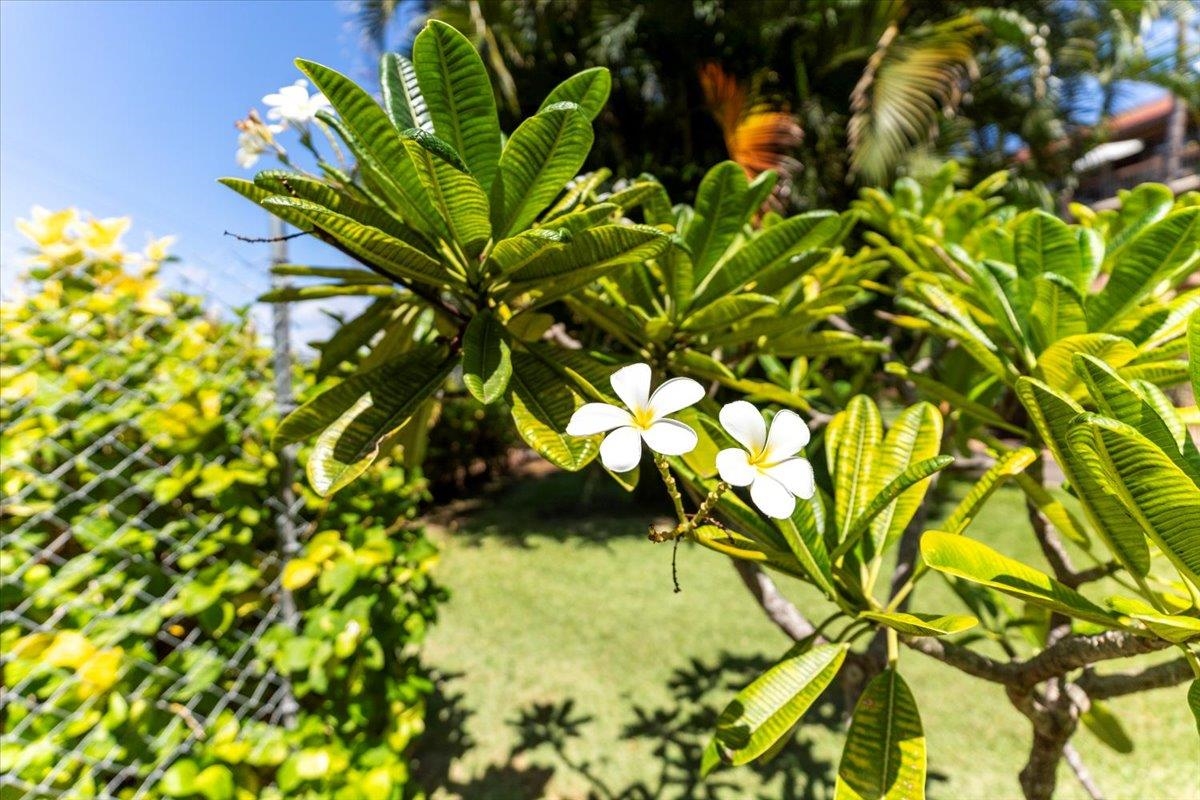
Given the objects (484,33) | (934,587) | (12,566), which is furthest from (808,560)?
(484,33)

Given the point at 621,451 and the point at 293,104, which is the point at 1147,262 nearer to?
the point at 621,451

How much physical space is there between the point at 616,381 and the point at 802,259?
0.50m

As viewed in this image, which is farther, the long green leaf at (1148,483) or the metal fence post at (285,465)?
the metal fence post at (285,465)

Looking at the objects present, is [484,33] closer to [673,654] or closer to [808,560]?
[673,654]

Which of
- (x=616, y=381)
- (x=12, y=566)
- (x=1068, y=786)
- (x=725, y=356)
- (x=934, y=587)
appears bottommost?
(x=934, y=587)

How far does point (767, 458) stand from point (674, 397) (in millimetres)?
92

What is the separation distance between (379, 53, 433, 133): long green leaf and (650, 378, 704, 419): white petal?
42 centimetres

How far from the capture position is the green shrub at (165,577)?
1.30 metres

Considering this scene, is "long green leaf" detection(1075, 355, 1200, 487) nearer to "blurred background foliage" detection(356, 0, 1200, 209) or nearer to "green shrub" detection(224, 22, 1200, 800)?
"green shrub" detection(224, 22, 1200, 800)

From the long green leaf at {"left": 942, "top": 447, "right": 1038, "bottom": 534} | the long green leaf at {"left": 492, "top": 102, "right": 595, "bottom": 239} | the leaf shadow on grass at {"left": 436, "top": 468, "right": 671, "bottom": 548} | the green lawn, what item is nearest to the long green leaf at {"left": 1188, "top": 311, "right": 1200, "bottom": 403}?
the long green leaf at {"left": 942, "top": 447, "right": 1038, "bottom": 534}

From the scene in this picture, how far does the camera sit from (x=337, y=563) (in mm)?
1594

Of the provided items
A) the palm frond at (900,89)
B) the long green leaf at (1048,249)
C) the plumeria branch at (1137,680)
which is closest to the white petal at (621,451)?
the plumeria branch at (1137,680)

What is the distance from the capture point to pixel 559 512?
5.50m

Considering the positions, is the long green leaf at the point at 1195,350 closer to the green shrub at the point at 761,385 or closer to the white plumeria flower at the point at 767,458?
the green shrub at the point at 761,385
